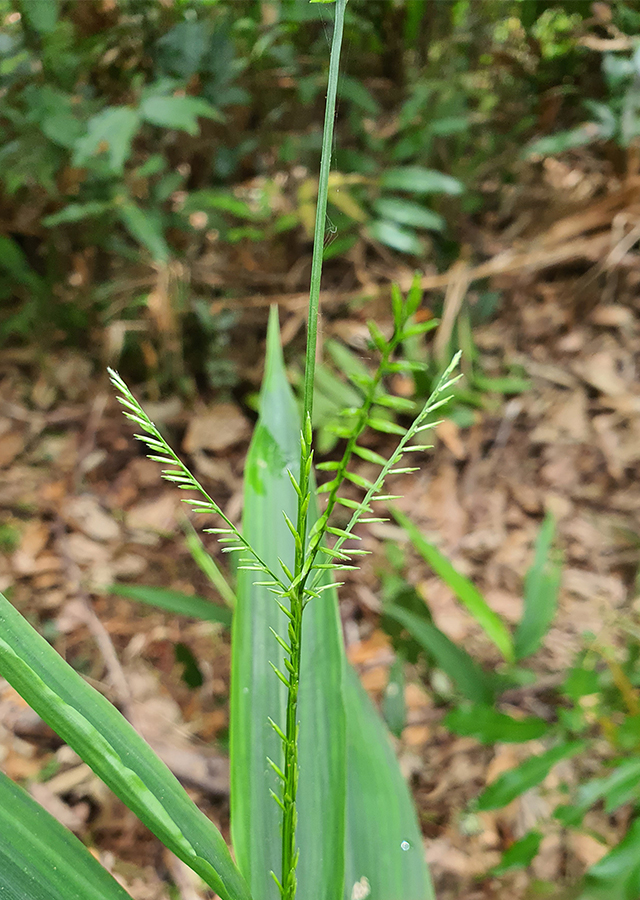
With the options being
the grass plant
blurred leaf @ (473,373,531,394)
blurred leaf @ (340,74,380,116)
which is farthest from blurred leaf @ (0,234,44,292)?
blurred leaf @ (473,373,531,394)

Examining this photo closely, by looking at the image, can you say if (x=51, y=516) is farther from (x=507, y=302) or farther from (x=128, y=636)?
(x=507, y=302)

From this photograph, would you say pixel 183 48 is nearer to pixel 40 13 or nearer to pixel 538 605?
pixel 40 13

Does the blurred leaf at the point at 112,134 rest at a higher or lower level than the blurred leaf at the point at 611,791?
higher

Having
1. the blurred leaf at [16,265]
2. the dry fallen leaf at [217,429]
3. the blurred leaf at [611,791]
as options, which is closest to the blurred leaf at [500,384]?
the dry fallen leaf at [217,429]

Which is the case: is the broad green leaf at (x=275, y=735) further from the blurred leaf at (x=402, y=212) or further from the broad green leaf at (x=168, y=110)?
the blurred leaf at (x=402, y=212)

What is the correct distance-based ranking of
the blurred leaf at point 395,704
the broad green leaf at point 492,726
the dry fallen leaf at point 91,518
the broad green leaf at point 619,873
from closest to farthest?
the broad green leaf at point 619,873 < the broad green leaf at point 492,726 < the blurred leaf at point 395,704 < the dry fallen leaf at point 91,518

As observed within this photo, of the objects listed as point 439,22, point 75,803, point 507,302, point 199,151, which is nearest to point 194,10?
point 199,151
